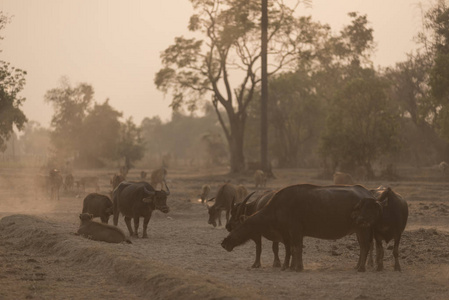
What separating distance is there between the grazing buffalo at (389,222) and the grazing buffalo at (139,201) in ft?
23.1

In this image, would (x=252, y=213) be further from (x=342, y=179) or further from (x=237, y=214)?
(x=342, y=179)

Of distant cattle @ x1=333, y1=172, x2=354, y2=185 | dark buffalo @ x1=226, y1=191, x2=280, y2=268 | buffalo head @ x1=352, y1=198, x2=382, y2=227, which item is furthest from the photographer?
distant cattle @ x1=333, y1=172, x2=354, y2=185

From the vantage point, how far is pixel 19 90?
45.5 m

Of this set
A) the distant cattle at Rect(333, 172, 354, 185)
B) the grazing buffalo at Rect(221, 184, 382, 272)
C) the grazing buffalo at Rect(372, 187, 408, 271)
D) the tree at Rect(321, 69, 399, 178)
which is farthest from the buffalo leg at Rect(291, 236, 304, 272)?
the tree at Rect(321, 69, 399, 178)

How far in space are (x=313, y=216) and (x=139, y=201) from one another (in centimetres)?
727

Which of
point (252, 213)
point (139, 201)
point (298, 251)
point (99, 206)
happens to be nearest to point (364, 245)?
point (298, 251)

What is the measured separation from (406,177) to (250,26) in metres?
18.5

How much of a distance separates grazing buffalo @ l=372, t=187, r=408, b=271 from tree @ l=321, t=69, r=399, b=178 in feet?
119

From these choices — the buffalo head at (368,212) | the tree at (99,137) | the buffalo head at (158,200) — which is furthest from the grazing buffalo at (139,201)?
the tree at (99,137)

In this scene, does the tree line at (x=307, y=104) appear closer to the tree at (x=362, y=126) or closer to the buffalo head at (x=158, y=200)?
the tree at (x=362, y=126)

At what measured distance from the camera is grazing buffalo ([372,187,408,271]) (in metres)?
13.7

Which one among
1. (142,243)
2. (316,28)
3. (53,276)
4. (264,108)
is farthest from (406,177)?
(53,276)

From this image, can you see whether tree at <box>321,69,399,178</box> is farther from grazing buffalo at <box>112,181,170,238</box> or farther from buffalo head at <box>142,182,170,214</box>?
buffalo head at <box>142,182,170,214</box>

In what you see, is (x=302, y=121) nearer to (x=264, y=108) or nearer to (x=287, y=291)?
(x=264, y=108)
